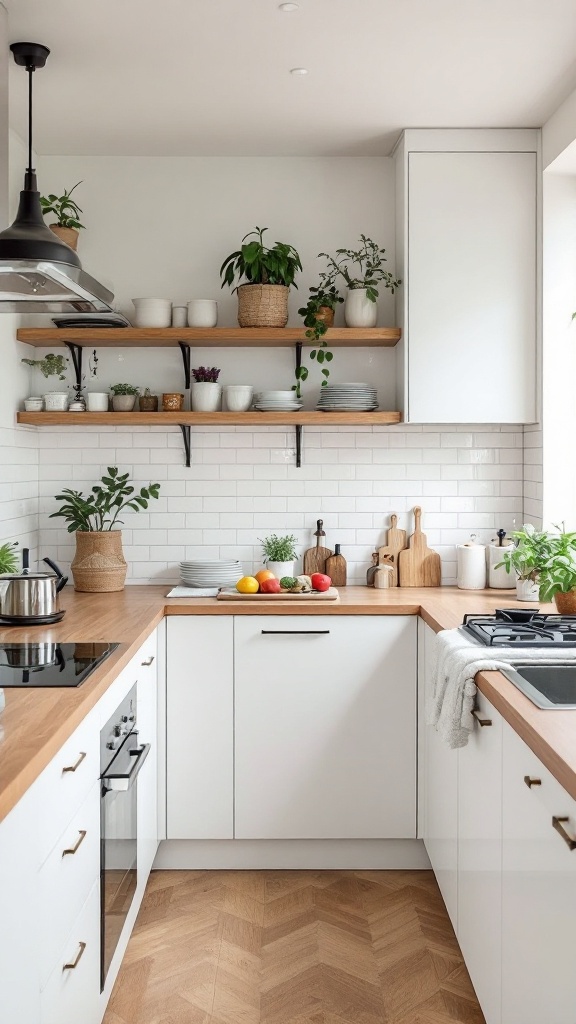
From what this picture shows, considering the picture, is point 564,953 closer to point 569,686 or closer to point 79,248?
point 569,686

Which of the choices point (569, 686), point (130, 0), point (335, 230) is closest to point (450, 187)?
point (335, 230)

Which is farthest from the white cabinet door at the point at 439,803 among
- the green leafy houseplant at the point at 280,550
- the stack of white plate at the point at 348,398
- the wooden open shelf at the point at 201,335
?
the wooden open shelf at the point at 201,335

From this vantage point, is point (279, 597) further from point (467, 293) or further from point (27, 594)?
point (467, 293)

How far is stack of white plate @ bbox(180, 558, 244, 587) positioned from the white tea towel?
1300 millimetres

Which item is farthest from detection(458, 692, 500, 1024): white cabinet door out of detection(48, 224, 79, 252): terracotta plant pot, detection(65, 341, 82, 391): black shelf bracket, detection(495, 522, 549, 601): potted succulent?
detection(48, 224, 79, 252): terracotta plant pot

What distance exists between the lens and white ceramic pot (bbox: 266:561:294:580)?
380cm

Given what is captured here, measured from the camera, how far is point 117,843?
8.12 feet

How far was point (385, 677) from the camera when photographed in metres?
3.42

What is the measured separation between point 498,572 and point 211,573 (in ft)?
3.83

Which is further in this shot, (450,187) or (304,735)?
(450,187)

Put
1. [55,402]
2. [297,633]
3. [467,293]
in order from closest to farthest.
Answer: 1. [297,633]
2. [467,293]
3. [55,402]

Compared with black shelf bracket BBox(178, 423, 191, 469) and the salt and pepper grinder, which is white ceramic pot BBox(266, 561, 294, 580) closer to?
the salt and pepper grinder

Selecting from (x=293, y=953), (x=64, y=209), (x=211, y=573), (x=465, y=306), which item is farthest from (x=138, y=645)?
(x=64, y=209)

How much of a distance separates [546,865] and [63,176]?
3342mm
